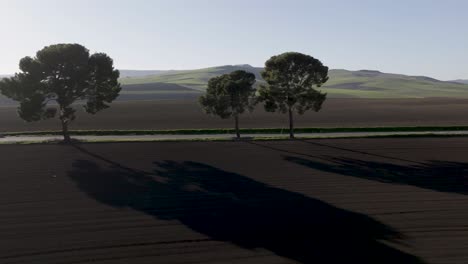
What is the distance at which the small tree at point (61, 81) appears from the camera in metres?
44.3

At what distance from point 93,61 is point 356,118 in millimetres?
43015

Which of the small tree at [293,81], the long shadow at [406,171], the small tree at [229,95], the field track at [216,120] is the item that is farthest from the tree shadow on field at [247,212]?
the field track at [216,120]

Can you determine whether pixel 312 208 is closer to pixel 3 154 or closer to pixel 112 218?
pixel 112 218

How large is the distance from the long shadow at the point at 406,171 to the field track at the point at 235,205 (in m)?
0.08

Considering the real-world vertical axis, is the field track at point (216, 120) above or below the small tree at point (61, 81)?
below

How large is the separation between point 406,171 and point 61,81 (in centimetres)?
3453

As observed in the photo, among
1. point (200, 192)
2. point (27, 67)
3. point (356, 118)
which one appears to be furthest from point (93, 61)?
point (356, 118)

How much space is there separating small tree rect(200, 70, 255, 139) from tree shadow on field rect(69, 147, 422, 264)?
1654cm

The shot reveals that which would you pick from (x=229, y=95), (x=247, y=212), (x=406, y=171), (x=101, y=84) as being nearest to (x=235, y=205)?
(x=247, y=212)

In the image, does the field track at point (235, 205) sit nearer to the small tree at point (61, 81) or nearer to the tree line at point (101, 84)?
the small tree at point (61, 81)

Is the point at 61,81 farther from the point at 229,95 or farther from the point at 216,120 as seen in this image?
the point at 216,120

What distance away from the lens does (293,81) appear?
4647cm

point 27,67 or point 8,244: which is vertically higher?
point 27,67

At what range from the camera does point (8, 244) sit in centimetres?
1814
